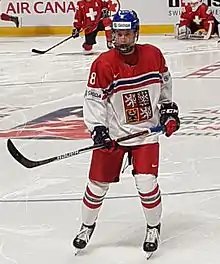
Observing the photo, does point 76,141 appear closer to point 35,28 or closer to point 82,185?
point 82,185

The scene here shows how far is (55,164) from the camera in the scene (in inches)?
Answer: 142

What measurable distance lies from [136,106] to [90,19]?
6.59 metres

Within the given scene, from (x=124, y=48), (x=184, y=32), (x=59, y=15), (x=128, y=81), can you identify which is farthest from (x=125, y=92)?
(x=59, y=15)

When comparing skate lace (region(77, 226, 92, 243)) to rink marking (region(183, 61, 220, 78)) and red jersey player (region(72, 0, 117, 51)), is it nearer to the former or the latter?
rink marking (region(183, 61, 220, 78))

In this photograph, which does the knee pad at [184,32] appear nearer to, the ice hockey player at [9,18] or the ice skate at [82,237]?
the ice hockey player at [9,18]

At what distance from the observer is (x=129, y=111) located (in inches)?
94.1

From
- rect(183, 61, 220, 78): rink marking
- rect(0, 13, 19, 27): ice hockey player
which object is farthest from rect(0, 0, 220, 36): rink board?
rect(183, 61, 220, 78): rink marking

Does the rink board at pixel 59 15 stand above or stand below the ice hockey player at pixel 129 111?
below

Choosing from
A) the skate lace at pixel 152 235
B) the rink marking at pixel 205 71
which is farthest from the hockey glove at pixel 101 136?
the rink marking at pixel 205 71

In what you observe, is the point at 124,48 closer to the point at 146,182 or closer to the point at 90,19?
the point at 146,182

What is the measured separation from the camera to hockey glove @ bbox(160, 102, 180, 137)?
96.3 inches

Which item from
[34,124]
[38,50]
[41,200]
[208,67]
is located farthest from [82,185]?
[38,50]

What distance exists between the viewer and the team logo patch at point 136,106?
2.38m

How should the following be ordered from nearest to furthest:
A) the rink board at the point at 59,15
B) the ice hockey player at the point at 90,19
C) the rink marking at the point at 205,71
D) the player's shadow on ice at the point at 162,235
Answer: the player's shadow on ice at the point at 162,235, the rink marking at the point at 205,71, the ice hockey player at the point at 90,19, the rink board at the point at 59,15
